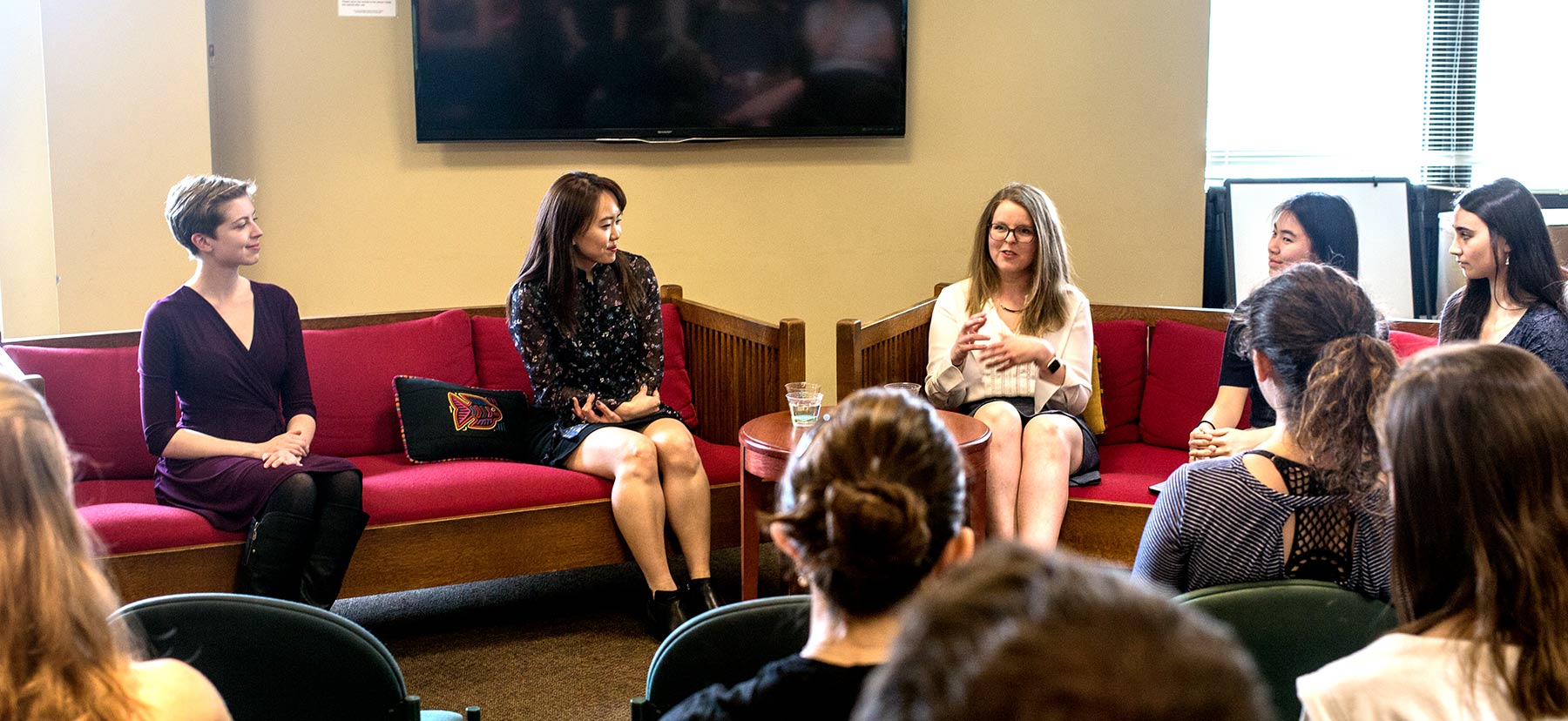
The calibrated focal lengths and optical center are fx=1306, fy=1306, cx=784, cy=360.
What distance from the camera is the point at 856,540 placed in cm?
114

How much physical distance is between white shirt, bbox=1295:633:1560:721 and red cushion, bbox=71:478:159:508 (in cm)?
278

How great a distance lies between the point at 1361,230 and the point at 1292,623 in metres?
3.93

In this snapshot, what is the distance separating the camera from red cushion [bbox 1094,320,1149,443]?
3871 mm

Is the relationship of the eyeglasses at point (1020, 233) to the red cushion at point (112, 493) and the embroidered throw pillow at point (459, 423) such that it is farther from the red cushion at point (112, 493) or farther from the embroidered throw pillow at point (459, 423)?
the red cushion at point (112, 493)

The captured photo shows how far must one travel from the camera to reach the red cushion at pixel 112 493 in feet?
10.3

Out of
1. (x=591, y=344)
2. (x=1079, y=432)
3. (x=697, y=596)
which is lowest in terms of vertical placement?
(x=697, y=596)

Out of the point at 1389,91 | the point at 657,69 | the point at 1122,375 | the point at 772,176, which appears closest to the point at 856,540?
the point at 1122,375

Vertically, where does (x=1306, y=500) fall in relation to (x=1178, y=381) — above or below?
above

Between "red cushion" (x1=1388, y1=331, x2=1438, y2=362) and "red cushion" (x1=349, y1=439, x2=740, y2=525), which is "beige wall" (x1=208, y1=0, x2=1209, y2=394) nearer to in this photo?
"red cushion" (x1=349, y1=439, x2=740, y2=525)

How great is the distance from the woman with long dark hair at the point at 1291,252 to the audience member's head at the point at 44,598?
8.68 ft

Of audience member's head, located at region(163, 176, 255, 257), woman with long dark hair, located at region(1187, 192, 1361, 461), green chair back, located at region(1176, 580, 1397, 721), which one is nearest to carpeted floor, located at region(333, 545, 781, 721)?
audience member's head, located at region(163, 176, 255, 257)

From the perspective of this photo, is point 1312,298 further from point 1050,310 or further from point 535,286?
point 535,286

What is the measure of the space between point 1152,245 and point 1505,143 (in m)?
1.62

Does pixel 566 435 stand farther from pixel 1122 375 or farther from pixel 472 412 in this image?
pixel 1122 375
